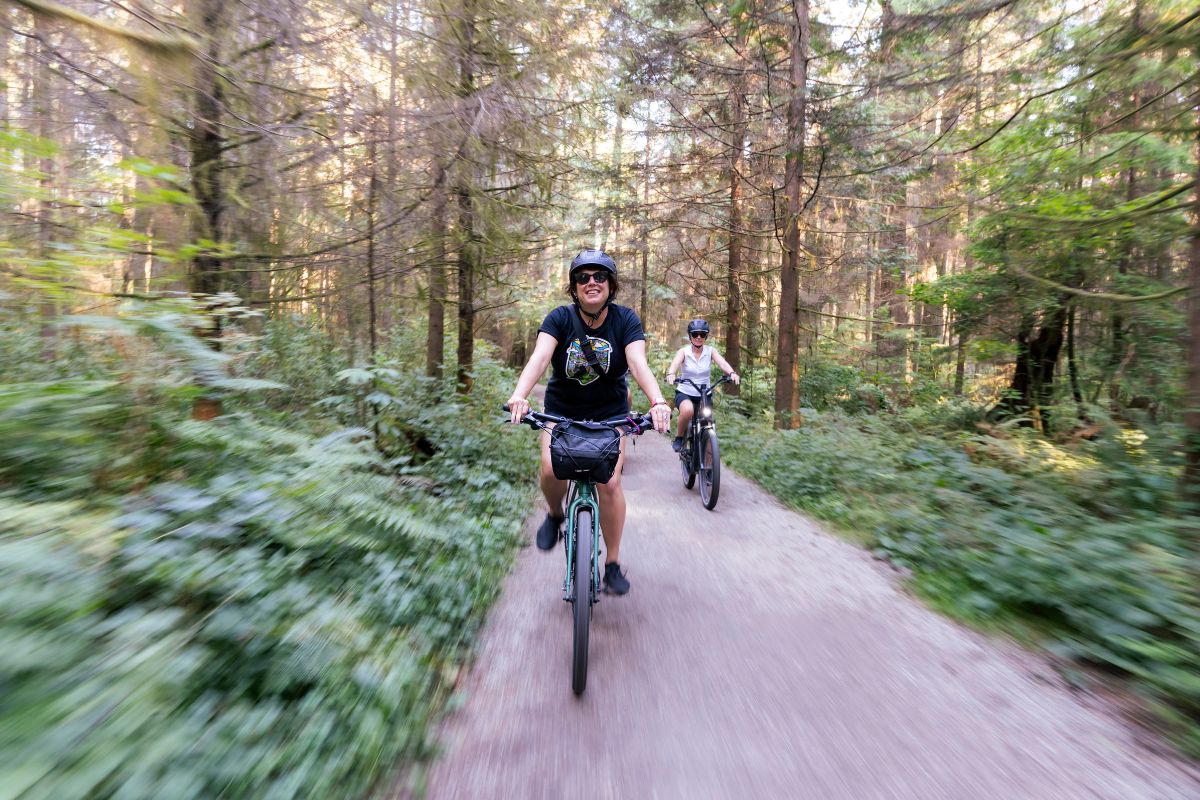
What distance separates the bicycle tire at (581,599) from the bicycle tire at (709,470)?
3270 millimetres

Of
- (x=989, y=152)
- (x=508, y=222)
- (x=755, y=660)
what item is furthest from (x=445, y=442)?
(x=989, y=152)

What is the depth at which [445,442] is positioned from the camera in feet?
23.3

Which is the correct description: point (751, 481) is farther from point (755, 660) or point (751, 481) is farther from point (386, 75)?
point (386, 75)

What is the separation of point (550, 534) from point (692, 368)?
4.45 metres

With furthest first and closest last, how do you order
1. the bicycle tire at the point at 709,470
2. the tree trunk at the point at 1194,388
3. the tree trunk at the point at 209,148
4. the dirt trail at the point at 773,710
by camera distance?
the bicycle tire at the point at 709,470, the tree trunk at the point at 209,148, the tree trunk at the point at 1194,388, the dirt trail at the point at 773,710

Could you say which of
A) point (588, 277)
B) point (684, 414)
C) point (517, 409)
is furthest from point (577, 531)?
point (684, 414)

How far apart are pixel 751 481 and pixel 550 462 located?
5.13m

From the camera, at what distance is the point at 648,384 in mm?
3453

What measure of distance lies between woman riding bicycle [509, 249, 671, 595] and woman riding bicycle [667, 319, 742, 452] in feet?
11.1

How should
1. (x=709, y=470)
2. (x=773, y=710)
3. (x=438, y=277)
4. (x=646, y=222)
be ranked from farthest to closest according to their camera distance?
(x=646, y=222)
(x=438, y=277)
(x=709, y=470)
(x=773, y=710)

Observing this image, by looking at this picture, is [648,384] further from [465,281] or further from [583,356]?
[465,281]

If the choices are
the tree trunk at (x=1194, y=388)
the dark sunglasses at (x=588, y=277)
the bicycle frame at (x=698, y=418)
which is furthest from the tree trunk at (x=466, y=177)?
the tree trunk at (x=1194, y=388)

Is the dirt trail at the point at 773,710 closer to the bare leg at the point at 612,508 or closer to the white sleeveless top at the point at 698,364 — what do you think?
the bare leg at the point at 612,508

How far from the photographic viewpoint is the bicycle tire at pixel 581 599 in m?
2.64
